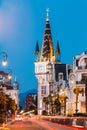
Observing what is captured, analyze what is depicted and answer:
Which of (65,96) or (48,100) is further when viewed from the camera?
(48,100)

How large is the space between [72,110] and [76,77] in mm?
10010

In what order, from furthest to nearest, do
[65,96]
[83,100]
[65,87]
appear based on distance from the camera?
1. [65,87]
2. [65,96]
3. [83,100]

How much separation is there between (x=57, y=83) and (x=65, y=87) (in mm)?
33784

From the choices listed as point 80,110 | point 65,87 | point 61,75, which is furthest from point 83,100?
point 61,75

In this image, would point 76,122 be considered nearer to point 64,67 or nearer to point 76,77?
point 76,77

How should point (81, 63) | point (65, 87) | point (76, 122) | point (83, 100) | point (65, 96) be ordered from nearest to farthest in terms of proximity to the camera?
point (76, 122)
point (83, 100)
point (81, 63)
point (65, 96)
point (65, 87)

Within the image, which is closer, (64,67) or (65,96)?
(65,96)

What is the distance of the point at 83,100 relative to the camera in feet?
419

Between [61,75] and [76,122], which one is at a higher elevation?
[61,75]

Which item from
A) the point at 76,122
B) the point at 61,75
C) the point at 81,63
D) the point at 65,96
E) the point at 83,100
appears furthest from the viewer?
the point at 61,75

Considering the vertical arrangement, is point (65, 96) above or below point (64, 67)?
below

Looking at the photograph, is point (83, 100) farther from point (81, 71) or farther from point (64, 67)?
point (64, 67)

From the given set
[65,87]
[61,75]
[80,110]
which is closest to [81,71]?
[80,110]

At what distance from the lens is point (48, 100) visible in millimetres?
194625
